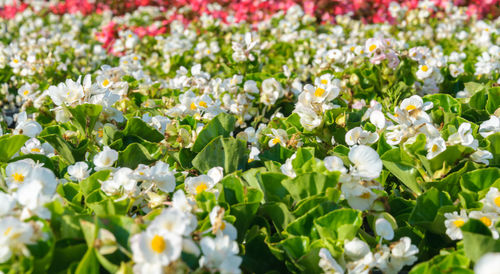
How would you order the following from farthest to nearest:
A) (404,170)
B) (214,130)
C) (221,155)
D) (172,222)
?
1. (214,130)
2. (221,155)
3. (404,170)
4. (172,222)

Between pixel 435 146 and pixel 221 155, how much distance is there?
2.01 ft

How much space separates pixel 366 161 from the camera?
4.16 feet

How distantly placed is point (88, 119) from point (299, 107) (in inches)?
28.5

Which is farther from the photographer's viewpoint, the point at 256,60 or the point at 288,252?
the point at 256,60

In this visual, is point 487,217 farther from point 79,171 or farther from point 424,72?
point 424,72

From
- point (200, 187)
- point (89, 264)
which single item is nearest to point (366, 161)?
point (200, 187)

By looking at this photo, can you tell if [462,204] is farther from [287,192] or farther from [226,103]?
[226,103]

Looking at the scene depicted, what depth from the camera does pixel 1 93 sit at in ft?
12.5

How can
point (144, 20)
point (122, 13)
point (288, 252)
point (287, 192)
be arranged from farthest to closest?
1. point (122, 13)
2. point (144, 20)
3. point (287, 192)
4. point (288, 252)

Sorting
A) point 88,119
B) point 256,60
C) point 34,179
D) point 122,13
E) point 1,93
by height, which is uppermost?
point 34,179

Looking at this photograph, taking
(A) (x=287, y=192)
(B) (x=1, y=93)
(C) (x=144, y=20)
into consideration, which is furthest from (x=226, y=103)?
(C) (x=144, y=20)

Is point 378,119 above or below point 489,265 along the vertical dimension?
below

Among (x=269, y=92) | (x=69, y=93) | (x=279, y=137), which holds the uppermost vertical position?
(x=69, y=93)

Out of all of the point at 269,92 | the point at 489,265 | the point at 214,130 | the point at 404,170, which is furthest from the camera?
the point at 269,92
